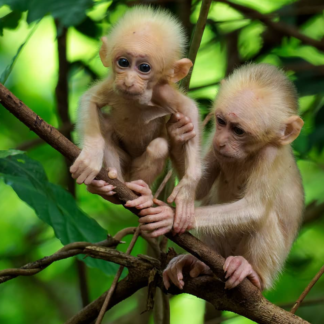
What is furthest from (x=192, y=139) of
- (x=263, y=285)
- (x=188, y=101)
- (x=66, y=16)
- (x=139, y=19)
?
(x=66, y=16)

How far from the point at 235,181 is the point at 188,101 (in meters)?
0.66

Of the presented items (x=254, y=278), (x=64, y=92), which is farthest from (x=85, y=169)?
(x=64, y=92)

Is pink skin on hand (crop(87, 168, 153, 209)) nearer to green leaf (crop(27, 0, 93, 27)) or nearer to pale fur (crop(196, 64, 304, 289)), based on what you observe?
pale fur (crop(196, 64, 304, 289))

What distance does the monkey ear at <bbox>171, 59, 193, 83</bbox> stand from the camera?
3.14 meters

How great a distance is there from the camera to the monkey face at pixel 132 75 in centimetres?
289

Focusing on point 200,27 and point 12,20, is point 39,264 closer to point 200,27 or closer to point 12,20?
point 200,27

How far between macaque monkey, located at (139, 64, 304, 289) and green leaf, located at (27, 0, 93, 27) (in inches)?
48.8

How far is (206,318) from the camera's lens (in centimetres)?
514

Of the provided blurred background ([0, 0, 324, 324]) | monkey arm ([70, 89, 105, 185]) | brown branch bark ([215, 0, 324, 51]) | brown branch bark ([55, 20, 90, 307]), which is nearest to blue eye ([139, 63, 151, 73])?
monkey arm ([70, 89, 105, 185])

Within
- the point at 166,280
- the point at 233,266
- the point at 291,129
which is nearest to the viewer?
the point at 233,266

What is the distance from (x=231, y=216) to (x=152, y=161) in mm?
546

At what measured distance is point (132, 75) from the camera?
290 cm

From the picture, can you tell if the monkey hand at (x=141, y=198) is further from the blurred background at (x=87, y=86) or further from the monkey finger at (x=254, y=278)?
the blurred background at (x=87, y=86)

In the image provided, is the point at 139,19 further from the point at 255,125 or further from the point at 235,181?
the point at 235,181
